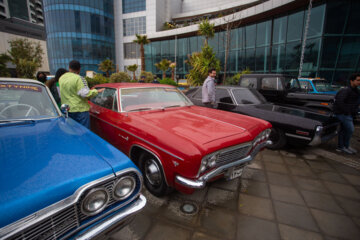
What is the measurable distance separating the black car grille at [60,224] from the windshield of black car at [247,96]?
4.06m

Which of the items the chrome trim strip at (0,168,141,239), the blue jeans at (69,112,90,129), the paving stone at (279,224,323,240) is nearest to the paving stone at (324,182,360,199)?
the paving stone at (279,224,323,240)

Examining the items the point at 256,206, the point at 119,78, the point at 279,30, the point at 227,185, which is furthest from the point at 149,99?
the point at 279,30

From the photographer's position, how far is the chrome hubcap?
2.31 meters

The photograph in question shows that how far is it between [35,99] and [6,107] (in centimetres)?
32

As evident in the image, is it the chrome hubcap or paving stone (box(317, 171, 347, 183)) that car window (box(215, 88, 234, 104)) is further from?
the chrome hubcap

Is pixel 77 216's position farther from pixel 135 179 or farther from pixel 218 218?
pixel 218 218

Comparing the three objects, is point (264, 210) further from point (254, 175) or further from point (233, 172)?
point (254, 175)

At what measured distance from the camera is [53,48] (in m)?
36.2

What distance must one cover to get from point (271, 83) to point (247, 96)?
5.93ft

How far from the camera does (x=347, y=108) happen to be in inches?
158

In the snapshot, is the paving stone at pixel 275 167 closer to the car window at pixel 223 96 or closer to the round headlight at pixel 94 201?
the car window at pixel 223 96

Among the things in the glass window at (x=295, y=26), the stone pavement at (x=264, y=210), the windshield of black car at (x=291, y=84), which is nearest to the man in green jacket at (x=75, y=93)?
the stone pavement at (x=264, y=210)

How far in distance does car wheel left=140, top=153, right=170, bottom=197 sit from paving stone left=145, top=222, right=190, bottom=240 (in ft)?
1.46

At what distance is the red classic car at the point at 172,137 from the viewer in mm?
1880
